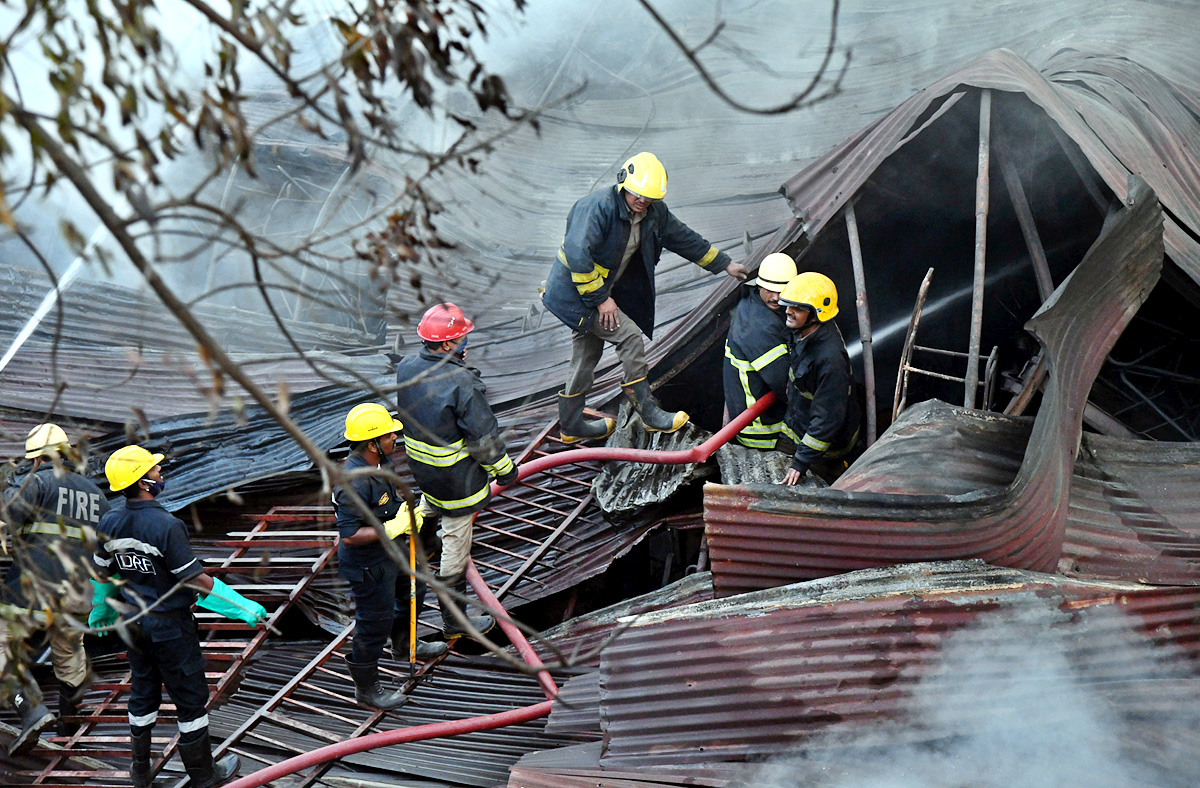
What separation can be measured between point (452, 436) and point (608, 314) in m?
1.29

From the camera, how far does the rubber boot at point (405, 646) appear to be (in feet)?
18.5

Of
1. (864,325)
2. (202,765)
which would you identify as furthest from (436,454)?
(864,325)

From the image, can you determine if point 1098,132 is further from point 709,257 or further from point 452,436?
point 452,436

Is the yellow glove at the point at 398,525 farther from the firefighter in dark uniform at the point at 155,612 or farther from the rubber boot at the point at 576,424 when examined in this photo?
the rubber boot at the point at 576,424

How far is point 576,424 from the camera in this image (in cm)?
661

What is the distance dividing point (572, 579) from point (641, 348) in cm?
150

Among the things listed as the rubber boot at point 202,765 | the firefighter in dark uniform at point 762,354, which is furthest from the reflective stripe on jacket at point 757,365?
the rubber boot at point 202,765

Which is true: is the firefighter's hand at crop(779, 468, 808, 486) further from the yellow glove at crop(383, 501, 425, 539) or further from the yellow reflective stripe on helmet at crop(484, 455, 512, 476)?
the yellow glove at crop(383, 501, 425, 539)

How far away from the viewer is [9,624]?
2461 mm

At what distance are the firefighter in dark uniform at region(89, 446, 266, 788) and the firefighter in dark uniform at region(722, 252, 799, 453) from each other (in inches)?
122

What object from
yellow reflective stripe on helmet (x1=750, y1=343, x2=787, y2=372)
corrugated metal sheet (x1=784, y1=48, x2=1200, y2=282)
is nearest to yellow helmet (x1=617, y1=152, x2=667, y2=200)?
corrugated metal sheet (x1=784, y1=48, x2=1200, y2=282)

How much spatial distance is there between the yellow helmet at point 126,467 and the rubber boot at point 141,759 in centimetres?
126

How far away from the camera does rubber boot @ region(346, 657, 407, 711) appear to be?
17.2ft

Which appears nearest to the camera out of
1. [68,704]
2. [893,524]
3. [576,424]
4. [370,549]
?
[893,524]
